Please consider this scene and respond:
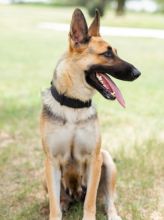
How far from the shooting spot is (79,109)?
4145 millimetres

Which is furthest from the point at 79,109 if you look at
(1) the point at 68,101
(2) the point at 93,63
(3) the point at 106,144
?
(3) the point at 106,144

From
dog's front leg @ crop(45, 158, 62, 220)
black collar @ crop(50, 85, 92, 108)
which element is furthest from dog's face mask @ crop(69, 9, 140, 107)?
dog's front leg @ crop(45, 158, 62, 220)

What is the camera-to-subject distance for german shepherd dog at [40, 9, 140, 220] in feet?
13.0

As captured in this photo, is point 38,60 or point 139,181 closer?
point 139,181

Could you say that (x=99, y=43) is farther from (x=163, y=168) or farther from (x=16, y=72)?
(x=16, y=72)

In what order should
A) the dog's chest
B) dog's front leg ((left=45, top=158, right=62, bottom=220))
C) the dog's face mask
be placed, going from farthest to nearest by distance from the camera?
dog's front leg ((left=45, top=158, right=62, bottom=220)) < the dog's chest < the dog's face mask

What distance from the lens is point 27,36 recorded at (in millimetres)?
22125

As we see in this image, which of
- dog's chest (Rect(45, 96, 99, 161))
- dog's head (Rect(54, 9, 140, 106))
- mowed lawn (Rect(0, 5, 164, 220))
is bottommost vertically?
mowed lawn (Rect(0, 5, 164, 220))

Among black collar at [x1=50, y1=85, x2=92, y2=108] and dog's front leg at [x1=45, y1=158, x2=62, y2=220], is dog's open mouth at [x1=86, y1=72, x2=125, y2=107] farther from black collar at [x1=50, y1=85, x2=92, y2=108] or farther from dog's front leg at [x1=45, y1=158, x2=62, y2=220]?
dog's front leg at [x1=45, y1=158, x2=62, y2=220]

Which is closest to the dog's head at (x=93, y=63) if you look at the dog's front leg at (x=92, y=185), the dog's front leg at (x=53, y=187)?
the dog's front leg at (x=92, y=185)

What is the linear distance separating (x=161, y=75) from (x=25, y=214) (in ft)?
26.6

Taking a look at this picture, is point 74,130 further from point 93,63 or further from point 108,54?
point 108,54

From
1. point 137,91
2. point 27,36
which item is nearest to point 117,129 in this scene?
point 137,91

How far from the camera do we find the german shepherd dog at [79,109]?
3.97 m
